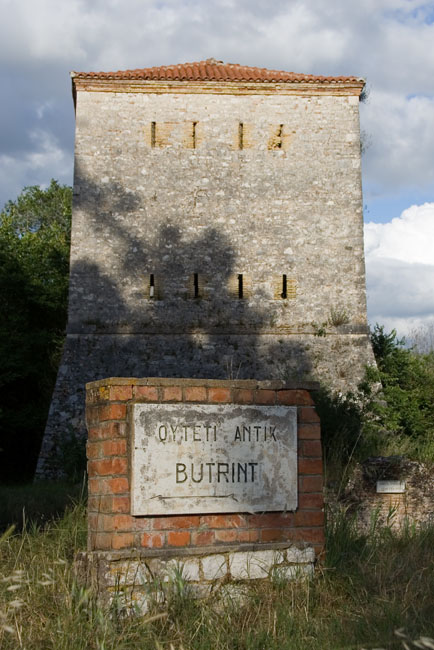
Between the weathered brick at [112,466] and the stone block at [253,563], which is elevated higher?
the weathered brick at [112,466]

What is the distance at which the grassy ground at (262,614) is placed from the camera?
3697mm

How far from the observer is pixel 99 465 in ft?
14.7

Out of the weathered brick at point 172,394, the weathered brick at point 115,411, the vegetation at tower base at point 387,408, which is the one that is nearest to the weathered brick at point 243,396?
the weathered brick at point 172,394

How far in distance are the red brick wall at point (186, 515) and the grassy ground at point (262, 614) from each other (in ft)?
1.07

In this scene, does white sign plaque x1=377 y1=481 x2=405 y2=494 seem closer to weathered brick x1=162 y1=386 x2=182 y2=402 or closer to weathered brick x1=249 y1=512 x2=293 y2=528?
weathered brick x1=249 y1=512 x2=293 y2=528

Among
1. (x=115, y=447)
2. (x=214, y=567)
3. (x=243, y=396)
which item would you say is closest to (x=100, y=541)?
(x=115, y=447)

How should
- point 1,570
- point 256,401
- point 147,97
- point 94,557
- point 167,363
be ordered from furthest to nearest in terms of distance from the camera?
point 147,97 → point 167,363 → point 1,570 → point 256,401 → point 94,557

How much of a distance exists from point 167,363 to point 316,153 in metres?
7.06

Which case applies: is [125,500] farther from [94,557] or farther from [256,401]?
[256,401]

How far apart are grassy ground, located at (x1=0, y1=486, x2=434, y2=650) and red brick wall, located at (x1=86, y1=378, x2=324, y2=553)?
33 centimetres

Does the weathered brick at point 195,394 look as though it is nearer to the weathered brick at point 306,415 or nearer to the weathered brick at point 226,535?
the weathered brick at point 306,415

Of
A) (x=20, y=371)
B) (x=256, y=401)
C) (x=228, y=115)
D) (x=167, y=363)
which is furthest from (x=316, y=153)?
(x=256, y=401)

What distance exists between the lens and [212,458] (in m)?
4.59

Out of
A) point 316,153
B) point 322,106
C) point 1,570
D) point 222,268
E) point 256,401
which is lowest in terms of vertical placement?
point 1,570
